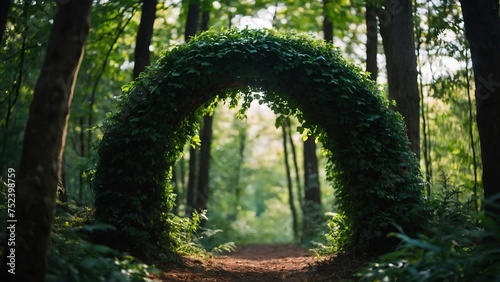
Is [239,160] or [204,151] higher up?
[239,160]

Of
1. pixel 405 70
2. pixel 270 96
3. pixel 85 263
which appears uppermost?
pixel 405 70

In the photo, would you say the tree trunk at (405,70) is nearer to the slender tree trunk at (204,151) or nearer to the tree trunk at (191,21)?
the tree trunk at (191,21)

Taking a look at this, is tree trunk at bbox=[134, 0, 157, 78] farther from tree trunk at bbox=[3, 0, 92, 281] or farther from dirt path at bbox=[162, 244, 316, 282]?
tree trunk at bbox=[3, 0, 92, 281]

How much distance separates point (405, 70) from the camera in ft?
36.0

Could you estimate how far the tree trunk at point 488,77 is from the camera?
6.90 m

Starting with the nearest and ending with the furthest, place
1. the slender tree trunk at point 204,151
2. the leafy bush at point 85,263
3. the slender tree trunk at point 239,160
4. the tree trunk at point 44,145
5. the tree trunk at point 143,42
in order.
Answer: the tree trunk at point 44,145
the leafy bush at point 85,263
the tree trunk at point 143,42
the slender tree trunk at point 204,151
the slender tree trunk at point 239,160

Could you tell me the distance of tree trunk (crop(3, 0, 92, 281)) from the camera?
200 inches

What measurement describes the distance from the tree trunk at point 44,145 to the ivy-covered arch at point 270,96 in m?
3.11

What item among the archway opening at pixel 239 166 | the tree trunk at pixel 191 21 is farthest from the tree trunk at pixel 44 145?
the archway opening at pixel 239 166

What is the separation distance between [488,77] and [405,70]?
4092mm

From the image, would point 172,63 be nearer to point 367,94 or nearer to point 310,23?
point 367,94

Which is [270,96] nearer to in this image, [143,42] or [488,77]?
[488,77]

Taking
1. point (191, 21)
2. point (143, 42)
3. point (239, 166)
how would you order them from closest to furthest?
point (143, 42)
point (191, 21)
point (239, 166)

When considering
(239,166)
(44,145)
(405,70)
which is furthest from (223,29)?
(239,166)
